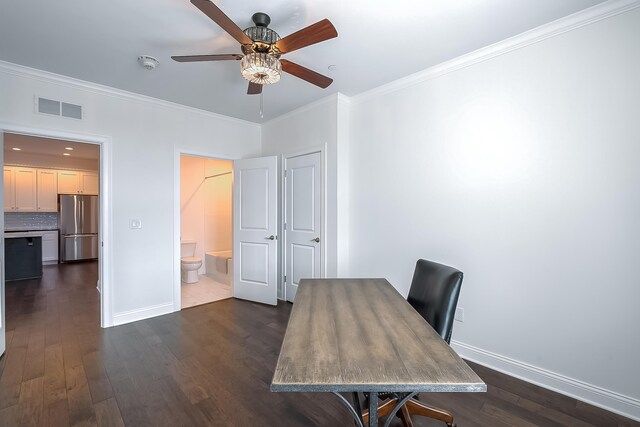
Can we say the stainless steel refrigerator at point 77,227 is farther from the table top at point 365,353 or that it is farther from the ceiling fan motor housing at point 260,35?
the table top at point 365,353

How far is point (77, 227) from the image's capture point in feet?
21.3

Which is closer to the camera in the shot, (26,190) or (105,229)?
(105,229)

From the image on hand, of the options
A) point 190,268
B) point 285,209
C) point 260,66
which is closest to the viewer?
point 260,66

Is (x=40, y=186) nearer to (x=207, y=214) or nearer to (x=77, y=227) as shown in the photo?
(x=77, y=227)

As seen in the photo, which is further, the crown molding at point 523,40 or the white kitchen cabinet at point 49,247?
the white kitchen cabinet at point 49,247

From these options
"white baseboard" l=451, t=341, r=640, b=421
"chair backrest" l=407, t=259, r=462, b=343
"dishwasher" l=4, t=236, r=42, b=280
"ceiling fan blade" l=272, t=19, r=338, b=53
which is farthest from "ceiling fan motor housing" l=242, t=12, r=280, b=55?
"dishwasher" l=4, t=236, r=42, b=280

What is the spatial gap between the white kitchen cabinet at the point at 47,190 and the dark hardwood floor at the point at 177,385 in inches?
173

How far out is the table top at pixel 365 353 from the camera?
825mm

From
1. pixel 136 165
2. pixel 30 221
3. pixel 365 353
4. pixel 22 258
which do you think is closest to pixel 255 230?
pixel 136 165

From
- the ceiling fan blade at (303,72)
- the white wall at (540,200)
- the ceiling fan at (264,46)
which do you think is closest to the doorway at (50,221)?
the ceiling fan at (264,46)

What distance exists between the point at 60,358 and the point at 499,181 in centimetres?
392

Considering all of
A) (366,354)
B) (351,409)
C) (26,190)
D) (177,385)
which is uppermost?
(26,190)

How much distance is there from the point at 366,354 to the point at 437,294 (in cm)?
72

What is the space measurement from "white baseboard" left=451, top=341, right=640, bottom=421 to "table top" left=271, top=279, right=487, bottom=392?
1.34 m
